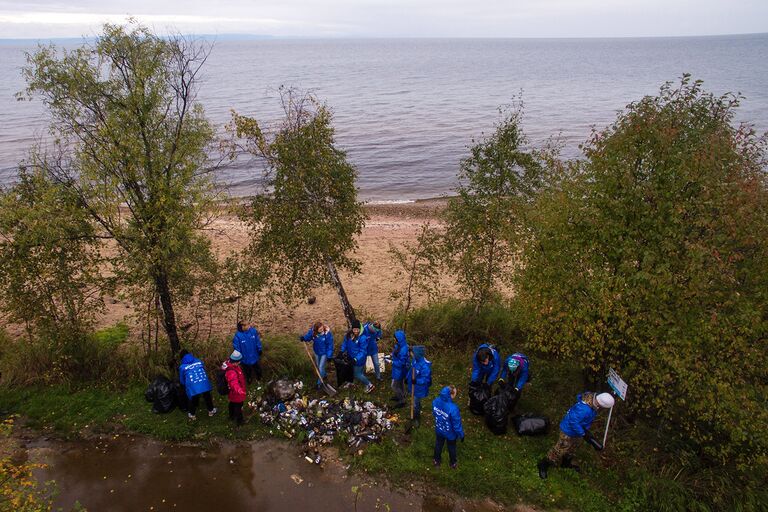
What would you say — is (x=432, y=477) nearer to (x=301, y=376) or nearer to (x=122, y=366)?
(x=301, y=376)

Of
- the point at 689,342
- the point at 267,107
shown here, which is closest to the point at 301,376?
the point at 689,342

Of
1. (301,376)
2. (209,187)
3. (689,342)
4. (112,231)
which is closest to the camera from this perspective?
(689,342)

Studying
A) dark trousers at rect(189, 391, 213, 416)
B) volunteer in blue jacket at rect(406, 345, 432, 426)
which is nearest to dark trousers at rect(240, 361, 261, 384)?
dark trousers at rect(189, 391, 213, 416)

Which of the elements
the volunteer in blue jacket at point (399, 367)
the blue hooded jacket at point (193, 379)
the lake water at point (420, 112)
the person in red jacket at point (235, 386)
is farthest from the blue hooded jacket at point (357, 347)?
the lake water at point (420, 112)

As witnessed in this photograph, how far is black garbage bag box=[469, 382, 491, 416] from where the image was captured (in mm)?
9781

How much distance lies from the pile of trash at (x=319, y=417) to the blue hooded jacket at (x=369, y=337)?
1.21m

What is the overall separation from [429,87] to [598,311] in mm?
98575

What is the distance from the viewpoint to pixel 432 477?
8.30 meters

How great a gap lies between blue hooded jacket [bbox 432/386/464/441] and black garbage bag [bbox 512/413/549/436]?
183cm

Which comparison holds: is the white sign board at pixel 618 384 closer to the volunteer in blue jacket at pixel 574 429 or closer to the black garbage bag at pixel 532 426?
the volunteer in blue jacket at pixel 574 429

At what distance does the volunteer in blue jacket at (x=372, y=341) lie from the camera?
10633 millimetres

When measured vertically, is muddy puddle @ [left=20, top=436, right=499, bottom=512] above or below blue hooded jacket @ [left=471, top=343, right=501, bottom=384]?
below

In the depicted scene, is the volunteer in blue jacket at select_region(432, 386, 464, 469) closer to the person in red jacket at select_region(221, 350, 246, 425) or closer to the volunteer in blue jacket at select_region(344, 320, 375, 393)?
the volunteer in blue jacket at select_region(344, 320, 375, 393)

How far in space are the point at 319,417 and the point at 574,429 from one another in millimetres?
4785
